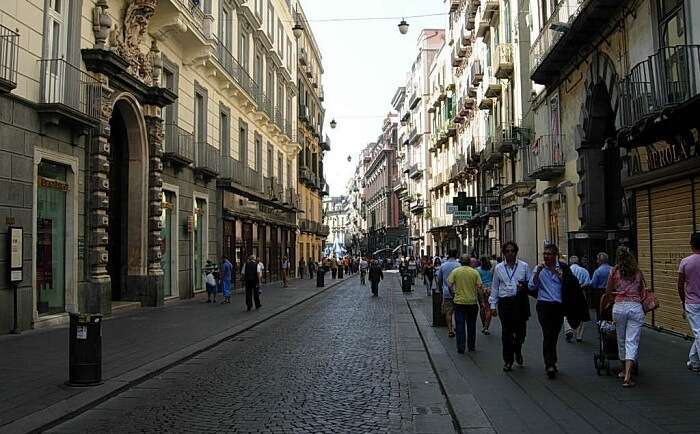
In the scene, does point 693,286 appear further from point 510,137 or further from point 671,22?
point 510,137

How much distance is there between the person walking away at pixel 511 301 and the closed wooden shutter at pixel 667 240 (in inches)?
165

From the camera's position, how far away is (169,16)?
2105 cm

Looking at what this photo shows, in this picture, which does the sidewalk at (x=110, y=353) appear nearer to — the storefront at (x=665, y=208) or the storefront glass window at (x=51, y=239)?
the storefront glass window at (x=51, y=239)

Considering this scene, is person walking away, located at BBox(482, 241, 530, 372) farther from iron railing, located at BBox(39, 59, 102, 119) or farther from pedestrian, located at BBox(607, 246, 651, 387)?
iron railing, located at BBox(39, 59, 102, 119)

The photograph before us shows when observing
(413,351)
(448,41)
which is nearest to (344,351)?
(413,351)

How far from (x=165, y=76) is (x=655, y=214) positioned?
15.8 metres

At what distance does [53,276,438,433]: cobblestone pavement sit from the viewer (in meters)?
6.71

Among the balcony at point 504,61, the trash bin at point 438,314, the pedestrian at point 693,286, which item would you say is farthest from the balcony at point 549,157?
the pedestrian at point 693,286

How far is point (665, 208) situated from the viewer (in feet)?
42.3

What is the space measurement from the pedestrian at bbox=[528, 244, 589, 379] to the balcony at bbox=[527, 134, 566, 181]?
43.0 ft

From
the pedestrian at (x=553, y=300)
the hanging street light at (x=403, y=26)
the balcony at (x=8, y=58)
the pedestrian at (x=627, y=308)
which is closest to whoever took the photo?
the pedestrian at (x=627, y=308)

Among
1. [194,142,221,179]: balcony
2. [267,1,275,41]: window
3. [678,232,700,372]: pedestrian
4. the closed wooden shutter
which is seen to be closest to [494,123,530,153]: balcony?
[194,142,221,179]: balcony

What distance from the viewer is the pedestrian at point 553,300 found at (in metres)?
8.82

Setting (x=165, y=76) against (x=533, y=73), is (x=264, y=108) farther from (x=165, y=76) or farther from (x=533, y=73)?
(x=533, y=73)
